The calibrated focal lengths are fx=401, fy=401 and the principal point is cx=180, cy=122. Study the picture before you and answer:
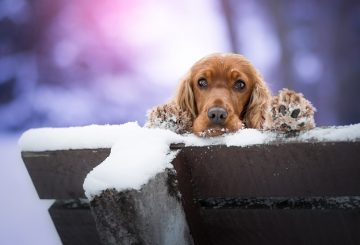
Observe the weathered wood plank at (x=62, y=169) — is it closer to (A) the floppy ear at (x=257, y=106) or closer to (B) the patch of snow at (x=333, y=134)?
(B) the patch of snow at (x=333, y=134)

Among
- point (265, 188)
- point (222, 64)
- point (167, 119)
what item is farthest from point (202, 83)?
point (265, 188)

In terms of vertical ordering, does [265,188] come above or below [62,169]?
below

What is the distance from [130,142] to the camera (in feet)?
4.72

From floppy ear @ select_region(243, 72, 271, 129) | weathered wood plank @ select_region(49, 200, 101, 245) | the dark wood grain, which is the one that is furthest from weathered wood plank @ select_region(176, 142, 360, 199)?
floppy ear @ select_region(243, 72, 271, 129)

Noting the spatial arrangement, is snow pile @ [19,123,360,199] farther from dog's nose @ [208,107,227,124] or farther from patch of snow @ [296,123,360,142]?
dog's nose @ [208,107,227,124]

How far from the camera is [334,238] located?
4.55ft

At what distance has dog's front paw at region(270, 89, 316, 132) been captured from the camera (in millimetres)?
1709

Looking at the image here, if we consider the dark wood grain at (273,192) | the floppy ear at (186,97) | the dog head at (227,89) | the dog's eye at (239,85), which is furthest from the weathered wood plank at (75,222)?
the dog's eye at (239,85)

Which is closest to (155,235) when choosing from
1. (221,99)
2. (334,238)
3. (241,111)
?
(334,238)

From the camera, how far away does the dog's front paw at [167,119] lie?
2449 mm

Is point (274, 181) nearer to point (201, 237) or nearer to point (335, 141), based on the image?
point (335, 141)

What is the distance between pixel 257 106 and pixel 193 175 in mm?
1952

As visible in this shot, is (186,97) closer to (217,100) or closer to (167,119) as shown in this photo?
(217,100)

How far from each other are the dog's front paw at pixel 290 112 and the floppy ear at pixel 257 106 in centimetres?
116
